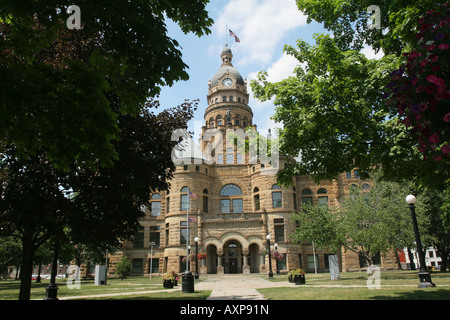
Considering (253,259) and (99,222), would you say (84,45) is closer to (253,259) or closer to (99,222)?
(99,222)

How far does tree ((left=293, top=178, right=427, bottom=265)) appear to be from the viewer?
83.4 feet

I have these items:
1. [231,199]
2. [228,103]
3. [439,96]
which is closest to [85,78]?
[439,96]

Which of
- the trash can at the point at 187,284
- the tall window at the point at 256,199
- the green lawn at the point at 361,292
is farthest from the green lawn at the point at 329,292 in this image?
the tall window at the point at 256,199

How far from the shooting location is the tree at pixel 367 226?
25.4m

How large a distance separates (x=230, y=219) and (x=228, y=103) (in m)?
22.7

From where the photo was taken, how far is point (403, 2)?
9164 millimetres

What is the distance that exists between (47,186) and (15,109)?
683cm

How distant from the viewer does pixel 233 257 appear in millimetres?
42531

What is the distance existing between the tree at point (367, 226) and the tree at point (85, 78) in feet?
75.7

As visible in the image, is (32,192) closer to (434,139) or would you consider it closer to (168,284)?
(168,284)

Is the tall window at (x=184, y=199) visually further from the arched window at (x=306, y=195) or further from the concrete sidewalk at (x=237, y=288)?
the concrete sidewalk at (x=237, y=288)

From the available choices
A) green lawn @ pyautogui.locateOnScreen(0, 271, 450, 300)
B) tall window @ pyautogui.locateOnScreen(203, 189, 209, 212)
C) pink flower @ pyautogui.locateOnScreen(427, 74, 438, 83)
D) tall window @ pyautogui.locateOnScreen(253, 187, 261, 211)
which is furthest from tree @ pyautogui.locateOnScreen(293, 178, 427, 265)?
pink flower @ pyautogui.locateOnScreen(427, 74, 438, 83)

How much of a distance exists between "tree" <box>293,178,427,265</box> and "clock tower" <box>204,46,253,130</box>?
89.0 feet

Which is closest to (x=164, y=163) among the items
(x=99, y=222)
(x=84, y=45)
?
(x=99, y=222)
